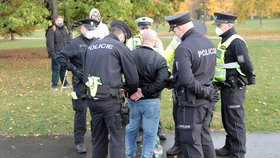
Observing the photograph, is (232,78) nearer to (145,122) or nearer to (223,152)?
(223,152)

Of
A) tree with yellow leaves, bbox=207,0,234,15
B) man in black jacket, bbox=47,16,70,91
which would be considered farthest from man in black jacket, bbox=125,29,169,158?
tree with yellow leaves, bbox=207,0,234,15

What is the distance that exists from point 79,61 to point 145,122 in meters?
1.55

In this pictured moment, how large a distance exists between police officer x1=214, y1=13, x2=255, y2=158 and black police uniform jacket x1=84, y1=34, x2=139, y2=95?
4.87ft

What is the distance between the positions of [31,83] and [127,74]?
878 cm

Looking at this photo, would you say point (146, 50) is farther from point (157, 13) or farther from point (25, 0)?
point (157, 13)

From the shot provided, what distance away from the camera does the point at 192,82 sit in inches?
179

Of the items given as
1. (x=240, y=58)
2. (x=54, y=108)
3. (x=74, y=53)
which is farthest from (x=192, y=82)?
(x=54, y=108)

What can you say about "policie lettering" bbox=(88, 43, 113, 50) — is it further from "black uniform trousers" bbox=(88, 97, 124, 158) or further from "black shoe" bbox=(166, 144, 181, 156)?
"black shoe" bbox=(166, 144, 181, 156)

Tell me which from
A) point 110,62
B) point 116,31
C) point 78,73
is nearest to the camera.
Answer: point 110,62

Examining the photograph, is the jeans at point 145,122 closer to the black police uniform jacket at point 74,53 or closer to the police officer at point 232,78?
the police officer at point 232,78

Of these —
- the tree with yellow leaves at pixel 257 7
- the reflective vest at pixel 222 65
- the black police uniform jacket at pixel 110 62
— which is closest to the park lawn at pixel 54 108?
the reflective vest at pixel 222 65

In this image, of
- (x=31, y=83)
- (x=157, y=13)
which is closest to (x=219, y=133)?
(x=31, y=83)

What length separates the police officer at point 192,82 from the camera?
4.56 metres

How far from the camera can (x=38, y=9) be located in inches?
646
